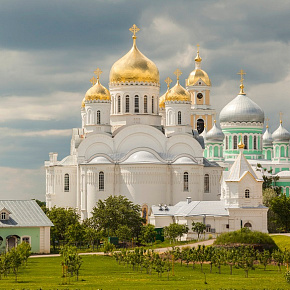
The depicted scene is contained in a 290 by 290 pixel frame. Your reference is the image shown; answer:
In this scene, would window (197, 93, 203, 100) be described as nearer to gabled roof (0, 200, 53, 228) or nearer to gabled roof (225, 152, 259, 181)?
gabled roof (225, 152, 259, 181)

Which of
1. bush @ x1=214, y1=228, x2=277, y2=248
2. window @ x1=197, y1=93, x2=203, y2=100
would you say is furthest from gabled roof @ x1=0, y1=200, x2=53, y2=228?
window @ x1=197, y1=93, x2=203, y2=100

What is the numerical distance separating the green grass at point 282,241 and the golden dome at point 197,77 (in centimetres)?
3785

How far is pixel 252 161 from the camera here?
90.9 meters

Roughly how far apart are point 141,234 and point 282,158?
3519 cm

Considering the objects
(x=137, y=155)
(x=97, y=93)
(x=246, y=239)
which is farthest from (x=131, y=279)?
(x=97, y=93)

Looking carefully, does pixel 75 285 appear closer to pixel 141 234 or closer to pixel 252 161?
pixel 141 234

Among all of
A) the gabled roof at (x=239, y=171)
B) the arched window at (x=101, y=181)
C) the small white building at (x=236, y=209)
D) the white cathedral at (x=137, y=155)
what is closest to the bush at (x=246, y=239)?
the small white building at (x=236, y=209)

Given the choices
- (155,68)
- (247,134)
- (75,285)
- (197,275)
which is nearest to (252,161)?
(247,134)

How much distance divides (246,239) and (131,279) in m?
13.9

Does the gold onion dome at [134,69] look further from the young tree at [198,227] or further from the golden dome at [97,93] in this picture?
the young tree at [198,227]

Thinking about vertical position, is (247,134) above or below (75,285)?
above

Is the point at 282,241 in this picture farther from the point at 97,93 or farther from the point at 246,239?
the point at 97,93

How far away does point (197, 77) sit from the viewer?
92438 millimetres

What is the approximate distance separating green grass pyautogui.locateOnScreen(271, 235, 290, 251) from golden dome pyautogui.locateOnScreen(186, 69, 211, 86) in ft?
124
